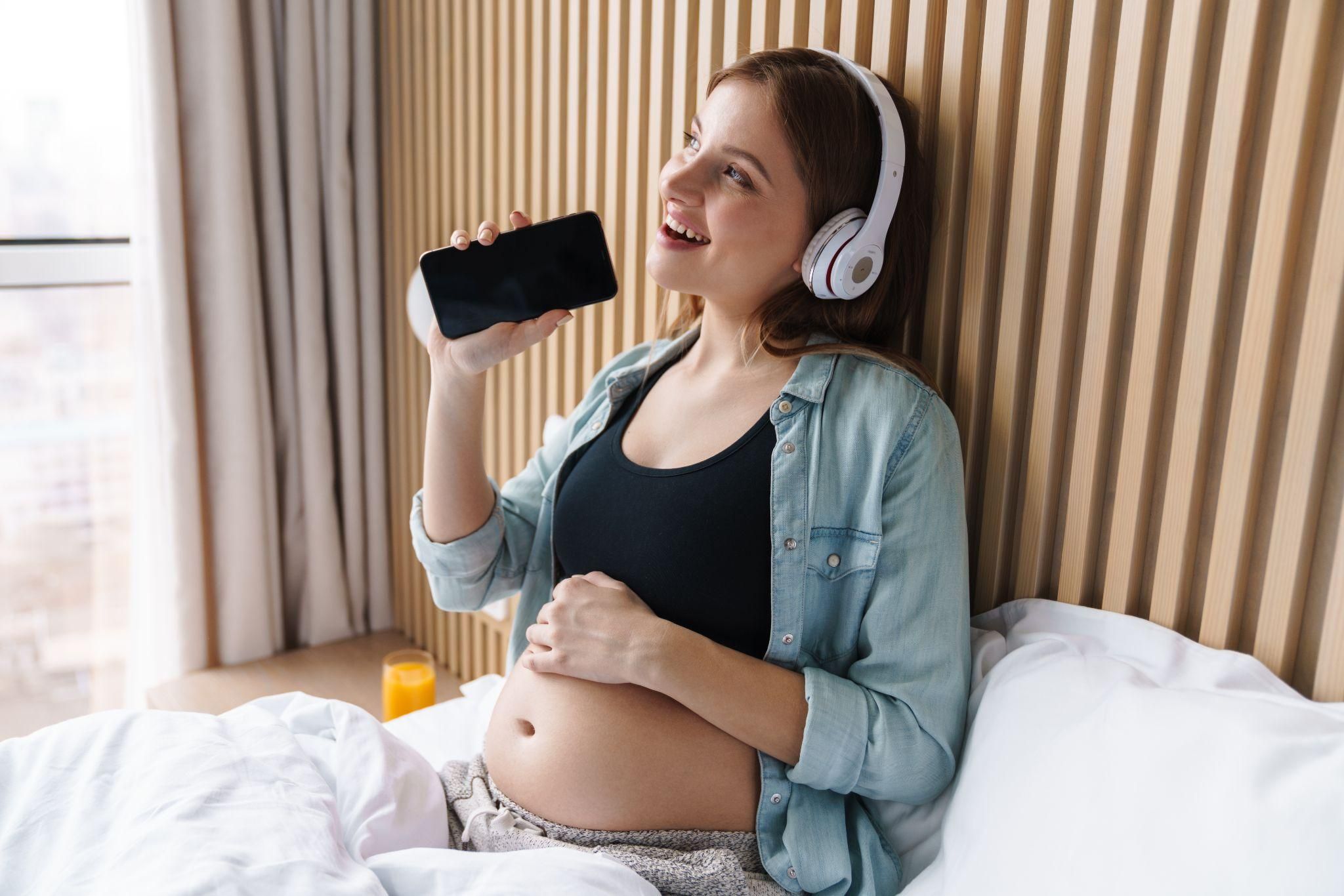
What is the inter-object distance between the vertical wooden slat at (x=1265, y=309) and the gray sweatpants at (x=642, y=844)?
49 cm

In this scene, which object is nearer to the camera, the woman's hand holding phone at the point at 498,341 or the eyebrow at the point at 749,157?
the eyebrow at the point at 749,157

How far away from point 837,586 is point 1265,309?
465mm

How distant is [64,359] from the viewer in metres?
2.04

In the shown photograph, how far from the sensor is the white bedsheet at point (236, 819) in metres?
0.86

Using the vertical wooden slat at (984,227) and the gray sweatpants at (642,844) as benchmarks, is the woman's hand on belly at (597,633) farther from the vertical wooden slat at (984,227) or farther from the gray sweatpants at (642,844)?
the vertical wooden slat at (984,227)

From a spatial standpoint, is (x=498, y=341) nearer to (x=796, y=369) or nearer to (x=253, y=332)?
(x=796, y=369)

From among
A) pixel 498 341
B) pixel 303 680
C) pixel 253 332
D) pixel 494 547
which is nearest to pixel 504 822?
pixel 494 547

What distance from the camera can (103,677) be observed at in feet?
7.11

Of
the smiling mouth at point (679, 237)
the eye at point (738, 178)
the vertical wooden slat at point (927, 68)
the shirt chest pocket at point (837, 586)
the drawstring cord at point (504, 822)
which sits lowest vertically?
the drawstring cord at point (504, 822)

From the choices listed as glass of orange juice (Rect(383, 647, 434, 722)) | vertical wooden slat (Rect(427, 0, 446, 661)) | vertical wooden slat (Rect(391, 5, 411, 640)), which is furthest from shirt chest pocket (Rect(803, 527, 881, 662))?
vertical wooden slat (Rect(391, 5, 411, 640))

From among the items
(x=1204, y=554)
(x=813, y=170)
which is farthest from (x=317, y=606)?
(x=1204, y=554)

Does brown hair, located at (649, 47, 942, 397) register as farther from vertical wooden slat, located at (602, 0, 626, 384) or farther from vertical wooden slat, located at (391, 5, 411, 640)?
vertical wooden slat, located at (391, 5, 411, 640)

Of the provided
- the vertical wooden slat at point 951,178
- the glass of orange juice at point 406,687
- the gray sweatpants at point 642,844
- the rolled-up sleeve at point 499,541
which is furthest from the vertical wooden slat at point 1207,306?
the glass of orange juice at point 406,687

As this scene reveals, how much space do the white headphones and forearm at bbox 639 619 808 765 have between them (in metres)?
0.40
